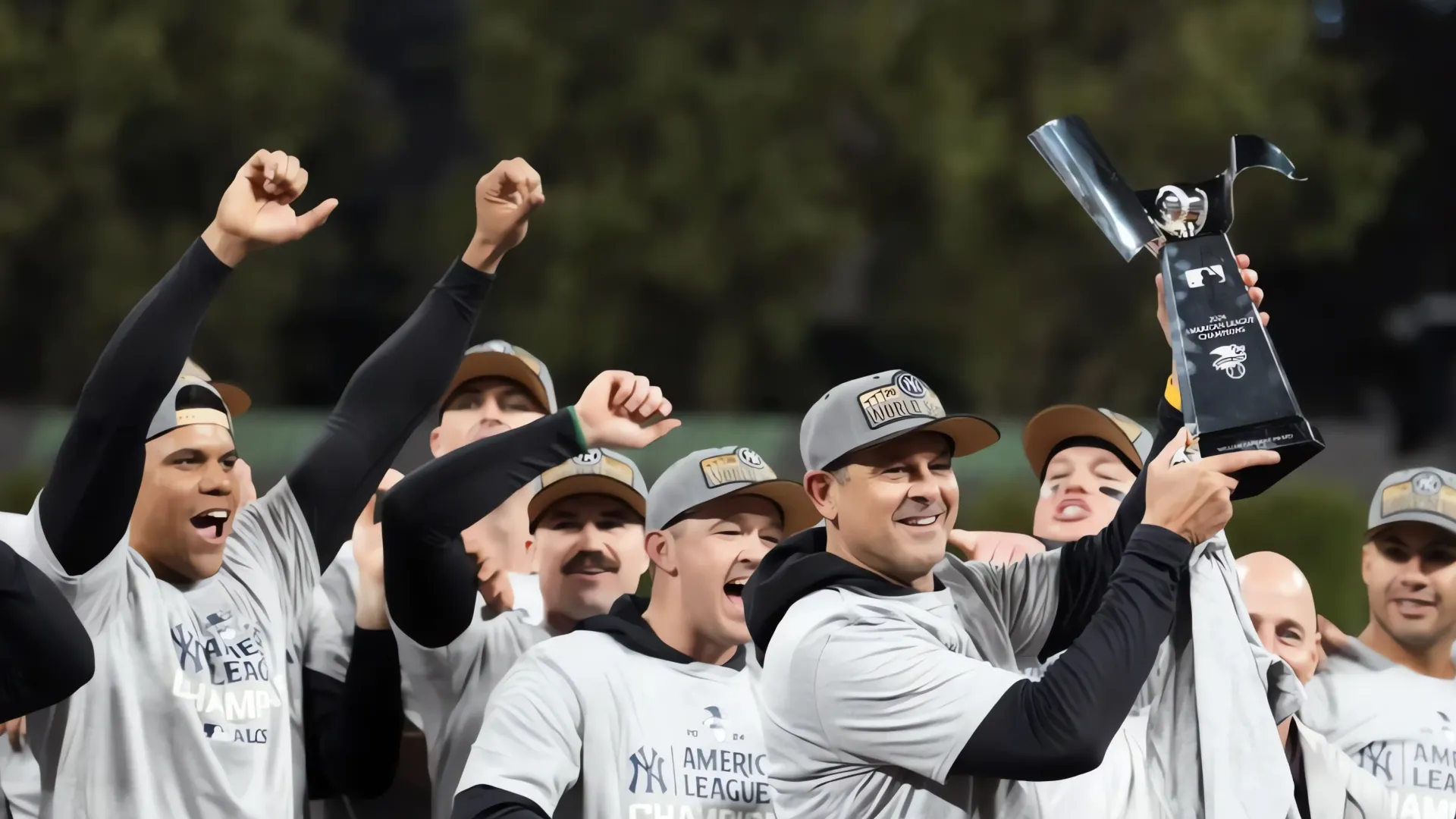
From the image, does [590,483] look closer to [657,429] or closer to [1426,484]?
[657,429]

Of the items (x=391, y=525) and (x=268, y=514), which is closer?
(x=391, y=525)

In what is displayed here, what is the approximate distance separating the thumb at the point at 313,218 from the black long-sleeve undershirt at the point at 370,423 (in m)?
0.46

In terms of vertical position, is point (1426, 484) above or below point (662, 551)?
above

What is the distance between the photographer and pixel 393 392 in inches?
159

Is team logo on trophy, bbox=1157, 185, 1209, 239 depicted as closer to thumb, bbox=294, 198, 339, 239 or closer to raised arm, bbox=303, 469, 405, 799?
thumb, bbox=294, 198, 339, 239

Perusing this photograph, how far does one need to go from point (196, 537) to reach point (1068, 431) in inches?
89.6

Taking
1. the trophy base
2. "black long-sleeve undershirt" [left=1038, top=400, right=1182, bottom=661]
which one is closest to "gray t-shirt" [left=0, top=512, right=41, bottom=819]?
"black long-sleeve undershirt" [left=1038, top=400, right=1182, bottom=661]

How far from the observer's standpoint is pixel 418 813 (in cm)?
430

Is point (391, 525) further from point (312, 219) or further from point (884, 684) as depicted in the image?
point (884, 684)

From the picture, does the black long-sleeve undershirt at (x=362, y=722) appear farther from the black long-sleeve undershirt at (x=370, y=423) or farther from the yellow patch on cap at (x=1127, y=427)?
the yellow patch on cap at (x=1127, y=427)

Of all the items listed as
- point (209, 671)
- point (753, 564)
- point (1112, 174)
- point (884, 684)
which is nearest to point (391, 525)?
point (209, 671)

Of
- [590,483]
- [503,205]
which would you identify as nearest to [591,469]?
[590,483]

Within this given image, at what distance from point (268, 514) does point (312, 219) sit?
0.78 meters

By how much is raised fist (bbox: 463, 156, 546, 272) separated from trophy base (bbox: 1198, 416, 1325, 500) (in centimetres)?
172
